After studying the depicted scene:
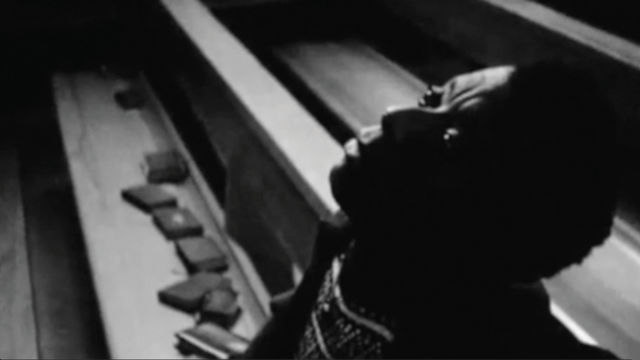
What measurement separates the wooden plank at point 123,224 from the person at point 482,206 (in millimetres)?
1113

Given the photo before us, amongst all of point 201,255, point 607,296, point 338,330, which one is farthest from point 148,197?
point 338,330

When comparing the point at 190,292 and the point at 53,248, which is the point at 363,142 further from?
the point at 53,248

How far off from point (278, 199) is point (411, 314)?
1.30 meters

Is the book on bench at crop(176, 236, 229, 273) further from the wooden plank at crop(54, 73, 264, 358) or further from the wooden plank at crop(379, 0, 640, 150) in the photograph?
A: the wooden plank at crop(379, 0, 640, 150)

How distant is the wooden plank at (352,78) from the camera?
3381 millimetres

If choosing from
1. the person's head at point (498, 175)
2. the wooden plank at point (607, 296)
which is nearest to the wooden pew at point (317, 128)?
the wooden plank at point (607, 296)

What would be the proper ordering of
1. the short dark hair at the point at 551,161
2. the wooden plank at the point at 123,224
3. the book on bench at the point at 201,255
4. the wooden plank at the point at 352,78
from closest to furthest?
the short dark hair at the point at 551,161, the wooden plank at the point at 123,224, the book on bench at the point at 201,255, the wooden plank at the point at 352,78

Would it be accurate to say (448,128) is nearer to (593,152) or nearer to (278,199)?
(593,152)

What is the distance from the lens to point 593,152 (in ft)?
3.65

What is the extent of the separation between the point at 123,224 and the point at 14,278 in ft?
1.47

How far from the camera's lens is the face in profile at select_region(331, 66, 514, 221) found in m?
1.17

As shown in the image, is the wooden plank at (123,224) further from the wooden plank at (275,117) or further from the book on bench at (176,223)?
the wooden plank at (275,117)

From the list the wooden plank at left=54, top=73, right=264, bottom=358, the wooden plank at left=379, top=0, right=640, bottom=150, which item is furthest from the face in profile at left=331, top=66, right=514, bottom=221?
the wooden plank at left=379, top=0, right=640, bottom=150

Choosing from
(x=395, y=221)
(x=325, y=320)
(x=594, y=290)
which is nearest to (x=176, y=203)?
(x=594, y=290)
